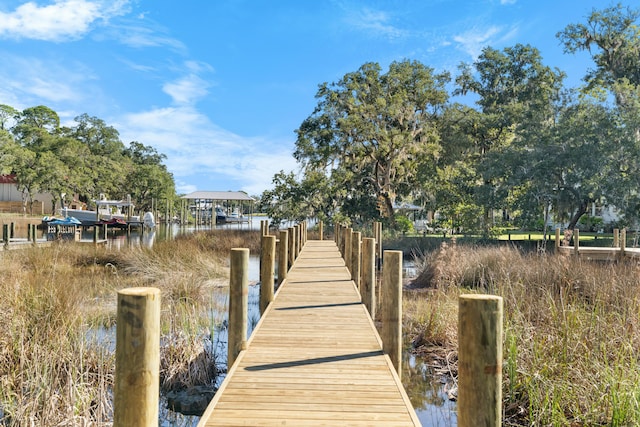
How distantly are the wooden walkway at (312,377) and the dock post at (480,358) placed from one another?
3.49 ft

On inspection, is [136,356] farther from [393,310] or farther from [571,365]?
[571,365]

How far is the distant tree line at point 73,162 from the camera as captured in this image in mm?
42094

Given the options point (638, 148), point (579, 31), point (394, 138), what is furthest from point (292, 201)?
point (579, 31)

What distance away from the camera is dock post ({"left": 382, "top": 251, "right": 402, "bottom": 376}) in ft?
15.9

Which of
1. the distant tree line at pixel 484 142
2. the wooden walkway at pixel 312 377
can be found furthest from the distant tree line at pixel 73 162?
the wooden walkway at pixel 312 377

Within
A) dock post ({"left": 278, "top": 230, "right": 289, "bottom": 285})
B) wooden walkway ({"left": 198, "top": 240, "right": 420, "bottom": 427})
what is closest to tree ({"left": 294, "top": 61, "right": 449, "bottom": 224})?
dock post ({"left": 278, "top": 230, "right": 289, "bottom": 285})

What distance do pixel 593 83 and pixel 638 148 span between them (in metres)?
8.92

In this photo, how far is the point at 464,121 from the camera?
29922mm

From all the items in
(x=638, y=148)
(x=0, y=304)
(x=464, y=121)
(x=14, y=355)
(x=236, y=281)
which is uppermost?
(x=464, y=121)

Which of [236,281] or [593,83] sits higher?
[593,83]

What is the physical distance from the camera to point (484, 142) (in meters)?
31.3

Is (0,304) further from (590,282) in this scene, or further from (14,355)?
(590,282)

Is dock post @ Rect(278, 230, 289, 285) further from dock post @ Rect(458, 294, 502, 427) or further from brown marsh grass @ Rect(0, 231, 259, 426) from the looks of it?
dock post @ Rect(458, 294, 502, 427)

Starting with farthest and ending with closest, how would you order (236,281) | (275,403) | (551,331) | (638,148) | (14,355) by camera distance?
(638,148) < (551,331) < (14,355) < (236,281) < (275,403)
